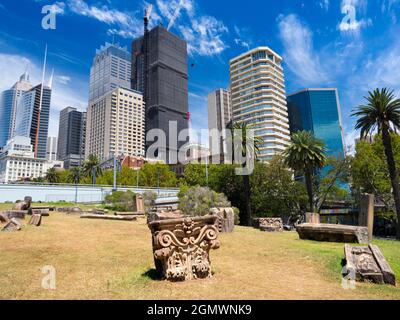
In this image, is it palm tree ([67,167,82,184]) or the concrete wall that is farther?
palm tree ([67,167,82,184])

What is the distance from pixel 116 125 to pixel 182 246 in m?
160

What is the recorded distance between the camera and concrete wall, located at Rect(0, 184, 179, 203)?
38.4 m

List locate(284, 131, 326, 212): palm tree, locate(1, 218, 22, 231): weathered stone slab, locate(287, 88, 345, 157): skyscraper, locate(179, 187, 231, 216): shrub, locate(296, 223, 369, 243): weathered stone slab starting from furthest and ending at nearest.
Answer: locate(287, 88, 345, 157): skyscraper, locate(284, 131, 326, 212): palm tree, locate(179, 187, 231, 216): shrub, locate(1, 218, 22, 231): weathered stone slab, locate(296, 223, 369, 243): weathered stone slab

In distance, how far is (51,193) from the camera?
1709 inches

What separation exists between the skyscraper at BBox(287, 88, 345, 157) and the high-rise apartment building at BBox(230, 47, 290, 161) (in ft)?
95.9

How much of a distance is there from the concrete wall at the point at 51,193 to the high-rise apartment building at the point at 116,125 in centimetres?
10618

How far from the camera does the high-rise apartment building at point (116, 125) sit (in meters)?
156

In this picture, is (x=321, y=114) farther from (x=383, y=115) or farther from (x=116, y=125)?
(x=383, y=115)

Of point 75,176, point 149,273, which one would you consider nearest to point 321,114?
point 75,176

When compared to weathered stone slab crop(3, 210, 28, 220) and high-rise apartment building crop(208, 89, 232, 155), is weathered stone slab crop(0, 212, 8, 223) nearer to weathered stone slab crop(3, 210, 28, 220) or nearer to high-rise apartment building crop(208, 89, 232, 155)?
weathered stone slab crop(3, 210, 28, 220)

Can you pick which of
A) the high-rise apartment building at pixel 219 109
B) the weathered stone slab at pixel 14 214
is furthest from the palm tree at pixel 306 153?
the high-rise apartment building at pixel 219 109

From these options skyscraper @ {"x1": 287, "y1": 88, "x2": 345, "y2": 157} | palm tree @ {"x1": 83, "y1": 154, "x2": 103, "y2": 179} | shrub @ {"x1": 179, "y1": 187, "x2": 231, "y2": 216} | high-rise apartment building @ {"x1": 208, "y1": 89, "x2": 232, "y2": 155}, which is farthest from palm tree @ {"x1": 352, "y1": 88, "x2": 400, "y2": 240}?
high-rise apartment building @ {"x1": 208, "y1": 89, "x2": 232, "y2": 155}
